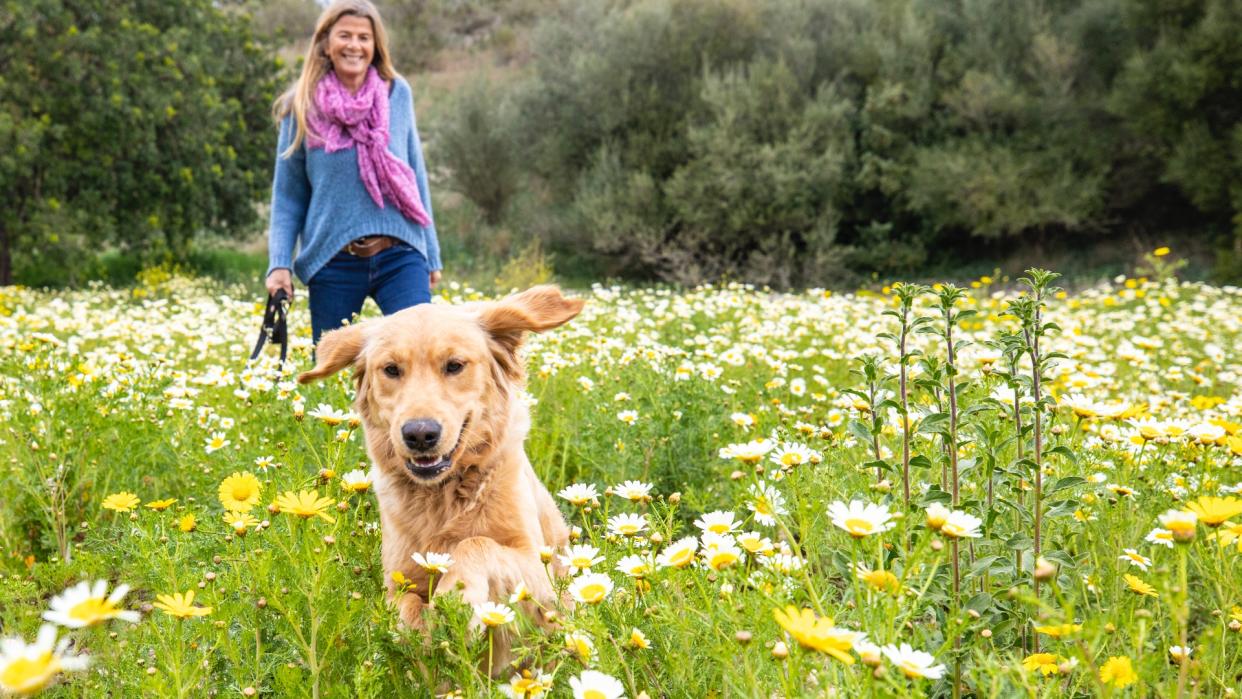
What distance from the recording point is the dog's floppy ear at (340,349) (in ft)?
10.4

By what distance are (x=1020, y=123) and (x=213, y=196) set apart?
18.4 meters

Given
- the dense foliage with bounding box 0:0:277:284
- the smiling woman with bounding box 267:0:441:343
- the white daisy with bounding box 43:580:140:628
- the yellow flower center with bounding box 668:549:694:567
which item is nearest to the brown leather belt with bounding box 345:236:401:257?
the smiling woman with bounding box 267:0:441:343

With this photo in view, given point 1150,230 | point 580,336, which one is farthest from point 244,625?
point 1150,230

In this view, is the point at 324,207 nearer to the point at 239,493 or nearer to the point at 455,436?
the point at 455,436

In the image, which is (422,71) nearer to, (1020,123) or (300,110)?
(1020,123)

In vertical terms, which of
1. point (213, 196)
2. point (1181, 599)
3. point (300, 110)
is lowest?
point (213, 196)

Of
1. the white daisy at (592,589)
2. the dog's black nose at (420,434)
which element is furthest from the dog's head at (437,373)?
the white daisy at (592,589)

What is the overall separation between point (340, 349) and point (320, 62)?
101 inches

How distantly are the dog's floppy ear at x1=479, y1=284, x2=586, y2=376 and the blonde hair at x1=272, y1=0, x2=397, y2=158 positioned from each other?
2289mm

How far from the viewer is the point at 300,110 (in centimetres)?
478

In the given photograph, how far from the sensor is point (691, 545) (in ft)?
6.11

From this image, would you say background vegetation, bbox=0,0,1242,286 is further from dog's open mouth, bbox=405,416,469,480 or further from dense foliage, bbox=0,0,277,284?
Result: dog's open mouth, bbox=405,416,469,480

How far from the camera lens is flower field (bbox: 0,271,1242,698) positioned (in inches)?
63.9

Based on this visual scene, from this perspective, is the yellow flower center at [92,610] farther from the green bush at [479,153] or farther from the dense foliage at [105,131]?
the green bush at [479,153]
